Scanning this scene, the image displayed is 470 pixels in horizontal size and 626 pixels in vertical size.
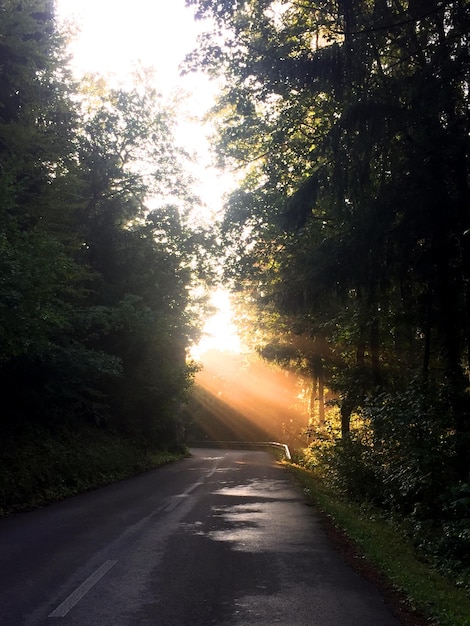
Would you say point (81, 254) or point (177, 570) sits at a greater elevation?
point (81, 254)

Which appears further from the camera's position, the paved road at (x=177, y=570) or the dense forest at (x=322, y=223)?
the dense forest at (x=322, y=223)

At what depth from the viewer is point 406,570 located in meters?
7.30

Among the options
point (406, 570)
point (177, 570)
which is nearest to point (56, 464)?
point (177, 570)

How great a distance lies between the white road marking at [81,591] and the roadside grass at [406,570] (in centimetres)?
345

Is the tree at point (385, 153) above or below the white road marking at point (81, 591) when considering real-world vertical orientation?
above

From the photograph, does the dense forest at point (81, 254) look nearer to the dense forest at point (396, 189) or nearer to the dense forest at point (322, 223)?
the dense forest at point (322, 223)

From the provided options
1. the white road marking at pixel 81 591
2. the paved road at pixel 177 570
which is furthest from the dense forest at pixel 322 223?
the white road marking at pixel 81 591

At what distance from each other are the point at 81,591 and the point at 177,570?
1.38 meters

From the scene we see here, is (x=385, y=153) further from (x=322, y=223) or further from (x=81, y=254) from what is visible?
(x=81, y=254)

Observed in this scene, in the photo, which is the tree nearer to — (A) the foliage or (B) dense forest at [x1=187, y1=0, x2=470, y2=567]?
(B) dense forest at [x1=187, y1=0, x2=470, y2=567]

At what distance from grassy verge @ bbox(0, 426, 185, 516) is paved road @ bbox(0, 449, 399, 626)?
136cm

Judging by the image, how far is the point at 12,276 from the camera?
37.2 ft

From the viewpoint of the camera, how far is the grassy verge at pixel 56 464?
1366 cm

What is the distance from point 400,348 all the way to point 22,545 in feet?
45.7
